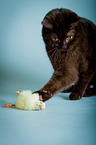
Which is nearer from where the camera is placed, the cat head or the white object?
the white object

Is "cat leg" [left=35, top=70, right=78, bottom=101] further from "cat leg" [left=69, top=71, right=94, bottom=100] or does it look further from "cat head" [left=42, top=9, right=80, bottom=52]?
"cat head" [left=42, top=9, right=80, bottom=52]

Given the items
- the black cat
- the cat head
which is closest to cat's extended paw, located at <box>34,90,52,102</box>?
the black cat

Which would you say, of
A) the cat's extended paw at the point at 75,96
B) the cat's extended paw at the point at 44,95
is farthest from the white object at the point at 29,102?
the cat's extended paw at the point at 75,96

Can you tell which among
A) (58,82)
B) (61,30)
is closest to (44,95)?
(58,82)

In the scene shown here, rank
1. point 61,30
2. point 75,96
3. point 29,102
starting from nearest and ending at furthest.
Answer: point 29,102 → point 61,30 → point 75,96

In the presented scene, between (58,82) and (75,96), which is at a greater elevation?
(58,82)

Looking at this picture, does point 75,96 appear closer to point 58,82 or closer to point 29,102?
point 58,82

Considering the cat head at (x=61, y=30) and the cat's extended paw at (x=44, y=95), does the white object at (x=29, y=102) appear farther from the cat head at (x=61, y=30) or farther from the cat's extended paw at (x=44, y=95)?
the cat head at (x=61, y=30)
